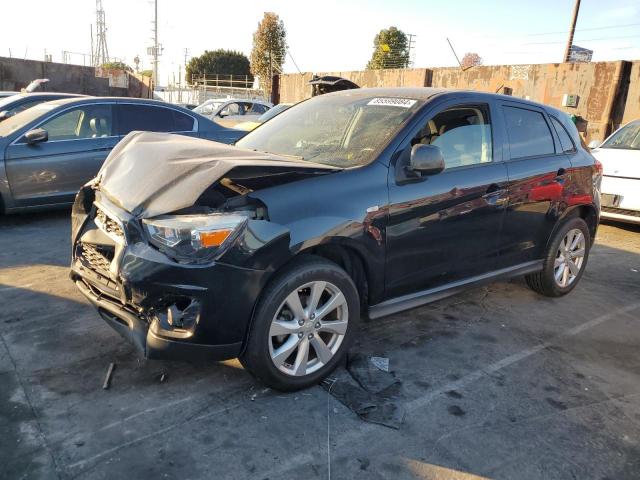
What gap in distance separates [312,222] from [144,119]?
5162 millimetres

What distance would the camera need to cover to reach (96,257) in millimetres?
3006

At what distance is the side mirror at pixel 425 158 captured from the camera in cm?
319

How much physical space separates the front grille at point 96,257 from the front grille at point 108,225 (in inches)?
4.2

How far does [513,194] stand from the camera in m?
4.00

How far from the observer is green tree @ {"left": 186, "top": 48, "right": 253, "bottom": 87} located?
64.9m

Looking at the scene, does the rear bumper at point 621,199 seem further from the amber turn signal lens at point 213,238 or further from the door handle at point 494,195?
the amber turn signal lens at point 213,238

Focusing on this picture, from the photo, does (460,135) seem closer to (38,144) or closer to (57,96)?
(38,144)

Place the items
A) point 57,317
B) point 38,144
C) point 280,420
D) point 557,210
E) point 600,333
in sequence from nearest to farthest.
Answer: point 280,420 → point 57,317 → point 600,333 → point 557,210 → point 38,144

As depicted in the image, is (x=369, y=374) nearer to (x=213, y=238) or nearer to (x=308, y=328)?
(x=308, y=328)

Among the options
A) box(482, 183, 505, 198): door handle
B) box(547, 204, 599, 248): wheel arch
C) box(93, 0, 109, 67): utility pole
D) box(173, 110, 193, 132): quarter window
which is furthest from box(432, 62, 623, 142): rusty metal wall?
box(93, 0, 109, 67): utility pole

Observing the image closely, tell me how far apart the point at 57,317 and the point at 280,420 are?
206cm

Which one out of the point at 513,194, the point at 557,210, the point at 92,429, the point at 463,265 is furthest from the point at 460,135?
the point at 92,429

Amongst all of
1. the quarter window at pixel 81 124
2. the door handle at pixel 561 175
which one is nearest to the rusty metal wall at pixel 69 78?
the quarter window at pixel 81 124

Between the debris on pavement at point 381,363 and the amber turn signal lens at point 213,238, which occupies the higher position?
the amber turn signal lens at point 213,238
